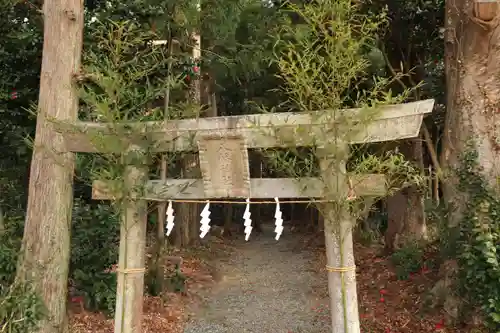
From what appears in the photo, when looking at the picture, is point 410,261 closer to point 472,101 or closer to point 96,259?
point 472,101

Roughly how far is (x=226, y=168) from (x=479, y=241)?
2.95m

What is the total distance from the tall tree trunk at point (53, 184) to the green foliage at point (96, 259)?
35.2 inches

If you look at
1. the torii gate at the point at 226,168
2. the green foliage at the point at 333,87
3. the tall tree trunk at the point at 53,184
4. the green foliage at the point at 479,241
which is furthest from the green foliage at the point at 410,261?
the tall tree trunk at the point at 53,184

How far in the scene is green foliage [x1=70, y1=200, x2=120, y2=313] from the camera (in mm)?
6301

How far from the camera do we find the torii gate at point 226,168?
3613 mm

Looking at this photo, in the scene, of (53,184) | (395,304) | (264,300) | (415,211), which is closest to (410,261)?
(395,304)

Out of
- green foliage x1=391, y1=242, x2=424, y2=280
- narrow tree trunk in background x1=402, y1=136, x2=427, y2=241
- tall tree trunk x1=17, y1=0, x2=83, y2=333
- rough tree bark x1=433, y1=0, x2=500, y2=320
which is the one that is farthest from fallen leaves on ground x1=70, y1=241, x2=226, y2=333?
narrow tree trunk in background x1=402, y1=136, x2=427, y2=241

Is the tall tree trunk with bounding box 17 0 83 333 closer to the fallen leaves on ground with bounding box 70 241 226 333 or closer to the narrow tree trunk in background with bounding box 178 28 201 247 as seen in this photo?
the fallen leaves on ground with bounding box 70 241 226 333

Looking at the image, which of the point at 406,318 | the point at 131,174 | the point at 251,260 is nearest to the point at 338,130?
the point at 131,174

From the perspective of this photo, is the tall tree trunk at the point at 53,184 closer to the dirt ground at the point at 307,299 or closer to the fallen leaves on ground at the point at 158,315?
the fallen leaves on ground at the point at 158,315

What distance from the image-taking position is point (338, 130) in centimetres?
354

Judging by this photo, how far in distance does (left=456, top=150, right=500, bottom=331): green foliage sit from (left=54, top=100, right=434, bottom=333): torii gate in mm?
1915

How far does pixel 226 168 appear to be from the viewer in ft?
12.5

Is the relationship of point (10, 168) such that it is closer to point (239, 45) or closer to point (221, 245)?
point (239, 45)
